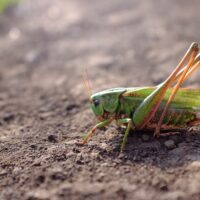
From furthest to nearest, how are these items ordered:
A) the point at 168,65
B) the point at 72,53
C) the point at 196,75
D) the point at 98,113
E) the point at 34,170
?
the point at 72,53 < the point at 168,65 < the point at 196,75 < the point at 98,113 < the point at 34,170

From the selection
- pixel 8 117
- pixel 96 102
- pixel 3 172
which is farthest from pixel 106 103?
pixel 8 117

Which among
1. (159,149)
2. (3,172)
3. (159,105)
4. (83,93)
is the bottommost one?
(159,149)

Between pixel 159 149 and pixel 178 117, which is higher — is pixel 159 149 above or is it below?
below

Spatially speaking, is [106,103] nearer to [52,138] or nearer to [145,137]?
[145,137]

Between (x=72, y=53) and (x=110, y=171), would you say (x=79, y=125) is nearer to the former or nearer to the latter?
(x=110, y=171)

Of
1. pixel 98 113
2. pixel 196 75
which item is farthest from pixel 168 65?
pixel 98 113

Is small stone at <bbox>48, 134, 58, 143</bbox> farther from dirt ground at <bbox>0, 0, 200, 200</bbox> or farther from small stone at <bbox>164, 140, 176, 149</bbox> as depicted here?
small stone at <bbox>164, 140, 176, 149</bbox>

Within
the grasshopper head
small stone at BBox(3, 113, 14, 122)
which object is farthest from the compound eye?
small stone at BBox(3, 113, 14, 122)

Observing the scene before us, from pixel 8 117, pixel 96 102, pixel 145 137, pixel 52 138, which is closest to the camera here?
pixel 145 137
